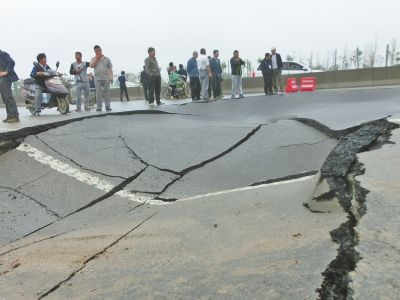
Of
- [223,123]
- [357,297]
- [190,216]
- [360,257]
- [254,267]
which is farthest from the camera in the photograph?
[223,123]

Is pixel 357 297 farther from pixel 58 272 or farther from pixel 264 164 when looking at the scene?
pixel 264 164

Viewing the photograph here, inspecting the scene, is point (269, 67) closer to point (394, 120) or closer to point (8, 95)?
point (394, 120)

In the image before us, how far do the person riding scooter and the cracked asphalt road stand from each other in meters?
A: 2.67

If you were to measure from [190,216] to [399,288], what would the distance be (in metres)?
2.54

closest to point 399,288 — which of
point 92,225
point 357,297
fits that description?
point 357,297

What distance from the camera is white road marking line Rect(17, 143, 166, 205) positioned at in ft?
18.3

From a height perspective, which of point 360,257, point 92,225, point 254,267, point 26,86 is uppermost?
point 26,86

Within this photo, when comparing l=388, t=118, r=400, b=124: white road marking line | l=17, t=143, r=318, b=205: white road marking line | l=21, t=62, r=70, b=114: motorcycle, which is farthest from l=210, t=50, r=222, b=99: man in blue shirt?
l=17, t=143, r=318, b=205: white road marking line

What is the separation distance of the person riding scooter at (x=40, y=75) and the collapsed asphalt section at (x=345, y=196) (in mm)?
7287

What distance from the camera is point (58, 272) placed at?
3359mm

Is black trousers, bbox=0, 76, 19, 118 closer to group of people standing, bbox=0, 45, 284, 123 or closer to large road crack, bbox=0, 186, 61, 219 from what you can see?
group of people standing, bbox=0, 45, 284, 123

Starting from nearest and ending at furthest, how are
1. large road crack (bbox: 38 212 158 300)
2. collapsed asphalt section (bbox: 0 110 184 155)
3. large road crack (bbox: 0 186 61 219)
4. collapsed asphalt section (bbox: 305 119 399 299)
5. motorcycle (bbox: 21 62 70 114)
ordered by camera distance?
collapsed asphalt section (bbox: 305 119 399 299), large road crack (bbox: 38 212 158 300), large road crack (bbox: 0 186 61 219), collapsed asphalt section (bbox: 0 110 184 155), motorcycle (bbox: 21 62 70 114)

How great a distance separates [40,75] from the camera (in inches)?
395

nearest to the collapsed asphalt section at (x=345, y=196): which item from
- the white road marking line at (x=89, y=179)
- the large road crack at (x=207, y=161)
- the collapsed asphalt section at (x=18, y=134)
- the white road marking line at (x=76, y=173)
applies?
the white road marking line at (x=89, y=179)
